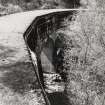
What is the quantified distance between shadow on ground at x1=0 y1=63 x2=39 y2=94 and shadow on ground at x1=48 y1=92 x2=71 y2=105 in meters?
5.49

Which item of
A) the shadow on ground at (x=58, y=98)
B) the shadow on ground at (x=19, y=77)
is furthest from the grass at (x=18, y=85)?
the shadow on ground at (x=58, y=98)

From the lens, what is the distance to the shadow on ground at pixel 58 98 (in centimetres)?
896

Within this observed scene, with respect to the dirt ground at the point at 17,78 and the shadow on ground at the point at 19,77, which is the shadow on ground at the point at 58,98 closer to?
the dirt ground at the point at 17,78

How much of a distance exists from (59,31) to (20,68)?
10010 millimetres

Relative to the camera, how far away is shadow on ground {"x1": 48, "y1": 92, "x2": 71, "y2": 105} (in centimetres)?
896

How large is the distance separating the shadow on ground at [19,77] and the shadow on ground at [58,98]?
549 cm

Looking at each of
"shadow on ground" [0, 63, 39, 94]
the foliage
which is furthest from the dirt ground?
the foliage

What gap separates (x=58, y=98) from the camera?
30.1 feet

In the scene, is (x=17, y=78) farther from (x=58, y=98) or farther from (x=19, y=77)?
(x=58, y=98)

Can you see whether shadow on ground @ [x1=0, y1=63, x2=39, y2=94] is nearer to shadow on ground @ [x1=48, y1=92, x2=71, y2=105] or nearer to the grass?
the grass

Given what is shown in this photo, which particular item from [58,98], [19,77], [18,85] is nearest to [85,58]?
[58,98]

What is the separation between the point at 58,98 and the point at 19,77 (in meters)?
6.18

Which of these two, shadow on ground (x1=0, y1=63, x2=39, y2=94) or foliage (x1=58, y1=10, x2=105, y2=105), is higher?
shadow on ground (x1=0, y1=63, x2=39, y2=94)

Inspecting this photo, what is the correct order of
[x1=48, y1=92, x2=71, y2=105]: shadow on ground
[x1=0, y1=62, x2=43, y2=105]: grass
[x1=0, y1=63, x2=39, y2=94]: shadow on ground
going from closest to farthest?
[x1=0, y1=62, x2=43, y2=105]: grass → [x1=0, y1=63, x2=39, y2=94]: shadow on ground → [x1=48, y1=92, x2=71, y2=105]: shadow on ground
